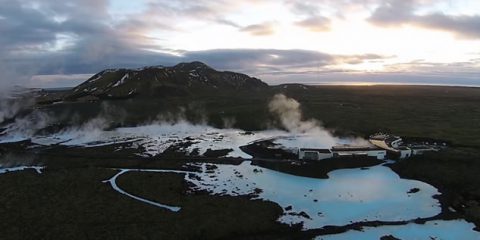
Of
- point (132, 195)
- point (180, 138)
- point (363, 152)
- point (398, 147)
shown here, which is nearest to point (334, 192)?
point (363, 152)

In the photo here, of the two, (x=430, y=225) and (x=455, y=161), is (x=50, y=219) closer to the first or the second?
(x=430, y=225)

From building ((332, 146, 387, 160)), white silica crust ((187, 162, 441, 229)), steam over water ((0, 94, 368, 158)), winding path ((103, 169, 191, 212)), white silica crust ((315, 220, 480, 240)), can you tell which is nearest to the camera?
white silica crust ((315, 220, 480, 240))

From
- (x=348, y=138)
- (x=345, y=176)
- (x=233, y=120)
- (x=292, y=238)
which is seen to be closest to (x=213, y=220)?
(x=292, y=238)

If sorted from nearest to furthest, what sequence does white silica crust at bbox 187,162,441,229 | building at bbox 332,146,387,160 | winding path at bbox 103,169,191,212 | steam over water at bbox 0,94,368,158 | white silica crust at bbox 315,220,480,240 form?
white silica crust at bbox 315,220,480,240, white silica crust at bbox 187,162,441,229, winding path at bbox 103,169,191,212, building at bbox 332,146,387,160, steam over water at bbox 0,94,368,158

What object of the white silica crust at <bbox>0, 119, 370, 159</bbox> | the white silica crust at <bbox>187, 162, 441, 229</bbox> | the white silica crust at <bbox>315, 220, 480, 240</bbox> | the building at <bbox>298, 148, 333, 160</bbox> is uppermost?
the building at <bbox>298, 148, 333, 160</bbox>

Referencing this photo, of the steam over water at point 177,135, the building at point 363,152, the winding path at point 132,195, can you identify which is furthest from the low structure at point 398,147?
the winding path at point 132,195

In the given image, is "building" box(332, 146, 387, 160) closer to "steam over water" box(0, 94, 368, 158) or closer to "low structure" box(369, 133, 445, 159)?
"low structure" box(369, 133, 445, 159)

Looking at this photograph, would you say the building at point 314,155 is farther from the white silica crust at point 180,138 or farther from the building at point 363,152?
the white silica crust at point 180,138

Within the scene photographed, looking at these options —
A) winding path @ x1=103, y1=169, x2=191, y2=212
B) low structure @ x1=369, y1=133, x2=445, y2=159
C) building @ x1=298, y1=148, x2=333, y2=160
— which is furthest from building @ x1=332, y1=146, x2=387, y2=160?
winding path @ x1=103, y1=169, x2=191, y2=212

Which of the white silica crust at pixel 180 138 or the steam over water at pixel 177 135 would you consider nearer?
the white silica crust at pixel 180 138

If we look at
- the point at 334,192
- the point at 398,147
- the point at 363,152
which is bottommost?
the point at 334,192

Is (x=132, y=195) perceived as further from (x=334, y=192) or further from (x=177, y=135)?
(x=177, y=135)
